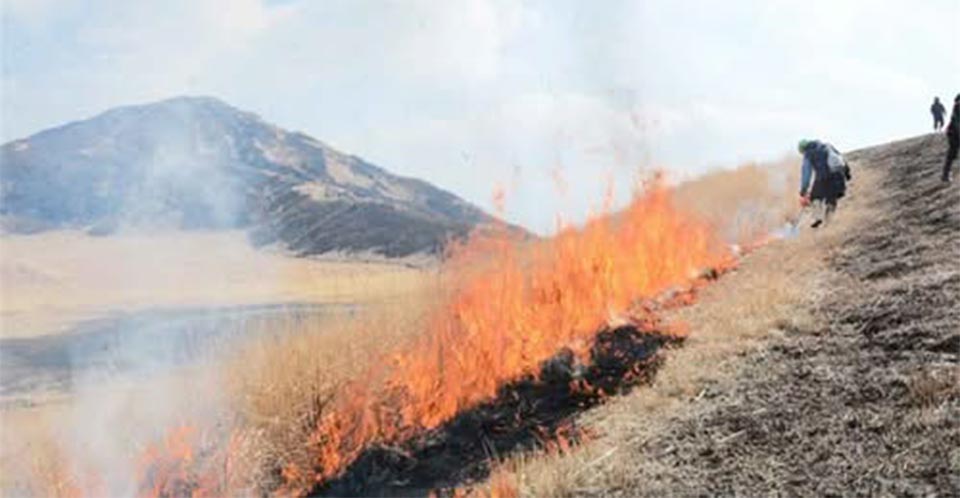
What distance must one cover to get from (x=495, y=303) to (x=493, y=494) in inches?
236

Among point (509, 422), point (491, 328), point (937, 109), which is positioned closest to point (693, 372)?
point (509, 422)

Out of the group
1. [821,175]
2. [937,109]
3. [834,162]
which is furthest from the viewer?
[937,109]

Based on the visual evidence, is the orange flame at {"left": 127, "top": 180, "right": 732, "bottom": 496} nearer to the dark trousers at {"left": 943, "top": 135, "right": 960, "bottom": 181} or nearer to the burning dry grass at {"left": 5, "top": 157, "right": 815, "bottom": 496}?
the burning dry grass at {"left": 5, "top": 157, "right": 815, "bottom": 496}

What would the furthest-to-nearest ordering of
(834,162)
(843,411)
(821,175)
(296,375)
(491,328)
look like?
(821,175), (834,162), (491,328), (296,375), (843,411)

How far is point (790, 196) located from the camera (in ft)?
71.7

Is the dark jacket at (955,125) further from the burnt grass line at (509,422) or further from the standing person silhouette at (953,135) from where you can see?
the burnt grass line at (509,422)

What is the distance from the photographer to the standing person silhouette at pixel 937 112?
28609 mm

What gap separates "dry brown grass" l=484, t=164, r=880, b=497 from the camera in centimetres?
569

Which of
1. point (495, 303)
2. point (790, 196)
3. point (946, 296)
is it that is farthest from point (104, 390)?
point (790, 196)

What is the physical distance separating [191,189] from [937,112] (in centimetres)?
4042

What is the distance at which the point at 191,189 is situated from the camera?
5550 cm

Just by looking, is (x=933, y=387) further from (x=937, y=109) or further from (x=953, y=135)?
(x=937, y=109)

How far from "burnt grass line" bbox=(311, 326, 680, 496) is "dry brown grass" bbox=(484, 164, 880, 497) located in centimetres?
45

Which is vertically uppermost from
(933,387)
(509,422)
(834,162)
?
(834,162)
